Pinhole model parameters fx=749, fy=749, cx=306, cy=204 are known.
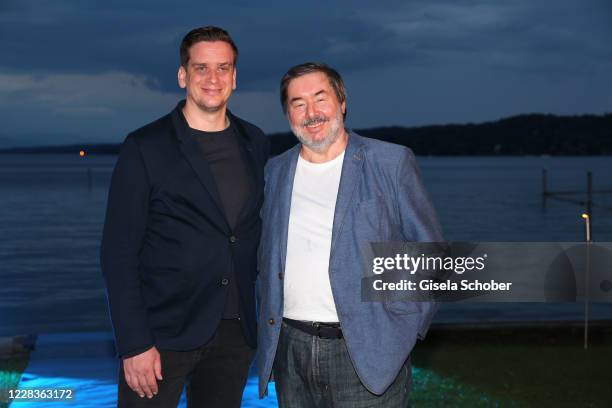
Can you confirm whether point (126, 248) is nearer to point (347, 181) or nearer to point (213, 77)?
point (213, 77)

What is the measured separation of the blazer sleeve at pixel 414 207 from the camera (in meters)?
3.07

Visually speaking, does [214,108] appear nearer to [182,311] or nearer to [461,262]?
[182,311]

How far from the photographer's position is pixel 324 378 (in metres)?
3.09

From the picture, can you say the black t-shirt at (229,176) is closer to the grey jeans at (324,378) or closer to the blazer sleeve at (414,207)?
the grey jeans at (324,378)

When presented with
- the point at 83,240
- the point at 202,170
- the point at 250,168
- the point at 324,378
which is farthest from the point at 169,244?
the point at 83,240

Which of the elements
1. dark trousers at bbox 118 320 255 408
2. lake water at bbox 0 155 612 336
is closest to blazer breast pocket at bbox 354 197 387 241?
dark trousers at bbox 118 320 255 408

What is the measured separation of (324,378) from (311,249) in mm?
533

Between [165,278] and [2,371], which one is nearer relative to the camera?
[165,278]

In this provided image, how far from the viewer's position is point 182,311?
3.35 metres

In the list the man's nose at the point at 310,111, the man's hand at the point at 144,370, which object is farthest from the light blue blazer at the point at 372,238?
the man's hand at the point at 144,370

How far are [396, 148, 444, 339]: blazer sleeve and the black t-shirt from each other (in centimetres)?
74

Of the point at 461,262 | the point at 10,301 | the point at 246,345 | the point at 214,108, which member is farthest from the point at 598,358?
Result: the point at 10,301

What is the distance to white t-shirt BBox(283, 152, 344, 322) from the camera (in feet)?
10.1

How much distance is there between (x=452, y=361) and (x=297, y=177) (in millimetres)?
4546
